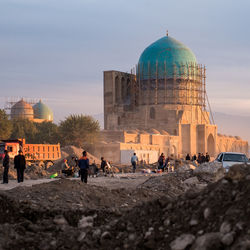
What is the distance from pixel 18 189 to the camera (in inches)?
498

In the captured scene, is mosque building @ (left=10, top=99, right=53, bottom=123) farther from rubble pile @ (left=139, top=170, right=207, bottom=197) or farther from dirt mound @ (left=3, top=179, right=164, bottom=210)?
dirt mound @ (left=3, top=179, right=164, bottom=210)

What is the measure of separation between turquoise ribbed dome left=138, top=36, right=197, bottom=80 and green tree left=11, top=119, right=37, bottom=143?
556 inches

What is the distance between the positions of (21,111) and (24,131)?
20812 millimetres

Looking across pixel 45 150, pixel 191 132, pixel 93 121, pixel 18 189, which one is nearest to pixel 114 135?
pixel 93 121

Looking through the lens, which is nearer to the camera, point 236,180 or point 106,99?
point 236,180

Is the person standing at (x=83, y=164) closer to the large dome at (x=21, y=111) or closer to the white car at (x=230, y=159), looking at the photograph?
the white car at (x=230, y=159)

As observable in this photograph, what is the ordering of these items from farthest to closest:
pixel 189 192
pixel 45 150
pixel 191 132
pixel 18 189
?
pixel 191 132 → pixel 45 150 → pixel 18 189 → pixel 189 192

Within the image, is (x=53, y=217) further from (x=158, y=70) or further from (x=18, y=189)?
(x=158, y=70)

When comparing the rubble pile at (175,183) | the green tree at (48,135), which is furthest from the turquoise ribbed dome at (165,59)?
the rubble pile at (175,183)

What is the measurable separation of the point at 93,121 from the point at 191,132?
12.9 metres

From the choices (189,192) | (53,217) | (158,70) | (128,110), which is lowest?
(53,217)

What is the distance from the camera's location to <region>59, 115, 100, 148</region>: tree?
5206 cm

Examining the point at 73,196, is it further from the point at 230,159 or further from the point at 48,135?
the point at 48,135

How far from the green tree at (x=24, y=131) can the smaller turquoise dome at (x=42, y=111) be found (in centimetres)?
2263
